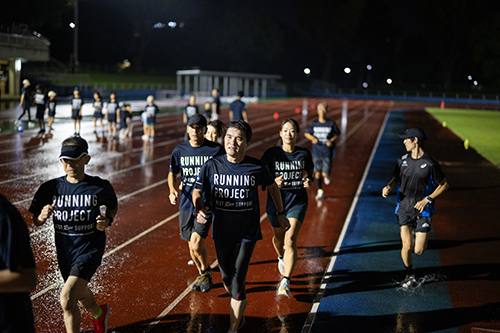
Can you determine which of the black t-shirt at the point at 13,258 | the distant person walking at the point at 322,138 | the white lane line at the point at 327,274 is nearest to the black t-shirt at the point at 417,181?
the white lane line at the point at 327,274

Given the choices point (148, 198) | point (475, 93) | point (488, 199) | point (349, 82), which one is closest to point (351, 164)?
point (488, 199)

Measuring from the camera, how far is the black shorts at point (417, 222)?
6574mm

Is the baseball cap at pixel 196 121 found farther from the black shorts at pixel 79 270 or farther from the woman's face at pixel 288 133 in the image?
the black shorts at pixel 79 270

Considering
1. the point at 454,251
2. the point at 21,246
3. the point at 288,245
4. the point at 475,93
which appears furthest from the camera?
the point at 475,93

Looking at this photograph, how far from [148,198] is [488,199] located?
840cm

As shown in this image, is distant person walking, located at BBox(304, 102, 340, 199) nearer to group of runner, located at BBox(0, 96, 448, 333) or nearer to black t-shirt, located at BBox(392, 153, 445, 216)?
black t-shirt, located at BBox(392, 153, 445, 216)

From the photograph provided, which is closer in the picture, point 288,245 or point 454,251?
A: point 288,245

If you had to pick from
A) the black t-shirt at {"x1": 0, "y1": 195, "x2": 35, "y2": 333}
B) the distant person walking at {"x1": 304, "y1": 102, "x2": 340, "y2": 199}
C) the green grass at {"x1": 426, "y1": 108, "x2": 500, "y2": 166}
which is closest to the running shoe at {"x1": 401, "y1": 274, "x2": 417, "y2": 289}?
the distant person walking at {"x1": 304, "y1": 102, "x2": 340, "y2": 199}

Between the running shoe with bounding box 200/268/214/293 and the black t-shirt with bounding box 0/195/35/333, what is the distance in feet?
12.0

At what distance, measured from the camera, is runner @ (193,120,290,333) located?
4906mm

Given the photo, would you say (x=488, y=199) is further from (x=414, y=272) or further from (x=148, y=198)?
(x=148, y=198)

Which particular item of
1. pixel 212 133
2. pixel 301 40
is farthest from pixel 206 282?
pixel 301 40

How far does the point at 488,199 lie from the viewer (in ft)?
41.4

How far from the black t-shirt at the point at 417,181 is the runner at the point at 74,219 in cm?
Result: 397
